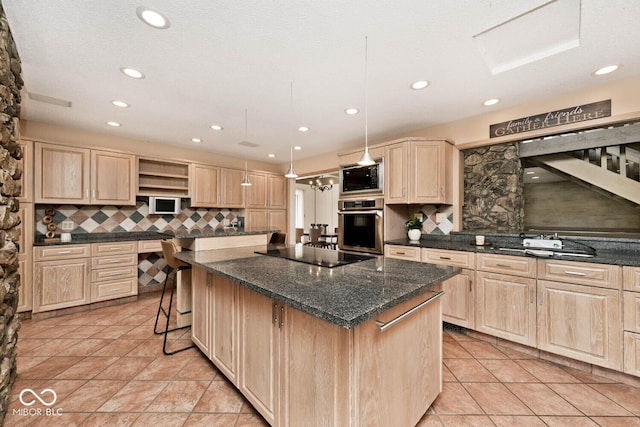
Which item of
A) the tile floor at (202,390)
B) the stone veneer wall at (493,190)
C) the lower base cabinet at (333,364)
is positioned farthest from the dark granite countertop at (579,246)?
the lower base cabinet at (333,364)

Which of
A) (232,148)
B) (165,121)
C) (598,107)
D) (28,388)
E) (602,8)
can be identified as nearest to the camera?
(602,8)

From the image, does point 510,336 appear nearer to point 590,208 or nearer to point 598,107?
point 590,208

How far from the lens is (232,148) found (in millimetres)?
4586

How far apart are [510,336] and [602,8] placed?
8.11 feet

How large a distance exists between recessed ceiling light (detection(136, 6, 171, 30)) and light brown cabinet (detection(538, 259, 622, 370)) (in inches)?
131

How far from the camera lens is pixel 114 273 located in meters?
3.48

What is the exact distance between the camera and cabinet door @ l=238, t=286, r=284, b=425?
1368 millimetres

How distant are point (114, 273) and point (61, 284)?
51 centimetres

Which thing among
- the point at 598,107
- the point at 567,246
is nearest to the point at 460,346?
the point at 567,246

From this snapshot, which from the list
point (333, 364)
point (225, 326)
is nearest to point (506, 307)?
point (333, 364)

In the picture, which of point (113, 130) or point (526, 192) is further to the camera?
point (113, 130)

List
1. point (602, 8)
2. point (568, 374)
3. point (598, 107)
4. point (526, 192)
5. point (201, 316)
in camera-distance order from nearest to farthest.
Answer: point (602, 8), point (568, 374), point (201, 316), point (598, 107), point (526, 192)

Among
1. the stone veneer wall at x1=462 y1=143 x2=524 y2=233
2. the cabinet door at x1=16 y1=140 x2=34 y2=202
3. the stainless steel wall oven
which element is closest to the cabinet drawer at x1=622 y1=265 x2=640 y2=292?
the stone veneer wall at x1=462 y1=143 x2=524 y2=233

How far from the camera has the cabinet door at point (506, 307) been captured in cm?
222
